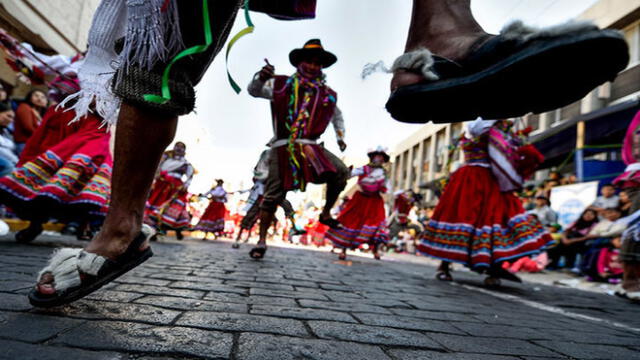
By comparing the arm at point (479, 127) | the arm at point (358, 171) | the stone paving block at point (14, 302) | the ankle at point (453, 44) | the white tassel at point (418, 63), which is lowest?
the stone paving block at point (14, 302)

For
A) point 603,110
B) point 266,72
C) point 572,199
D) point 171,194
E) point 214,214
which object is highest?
point 603,110

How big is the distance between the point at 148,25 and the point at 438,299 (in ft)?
7.18

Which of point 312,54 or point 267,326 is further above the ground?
point 312,54

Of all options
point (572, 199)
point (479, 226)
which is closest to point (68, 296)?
point (479, 226)

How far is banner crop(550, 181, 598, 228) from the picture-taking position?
8.22m

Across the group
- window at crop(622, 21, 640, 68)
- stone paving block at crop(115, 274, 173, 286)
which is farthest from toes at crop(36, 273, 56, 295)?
window at crop(622, 21, 640, 68)

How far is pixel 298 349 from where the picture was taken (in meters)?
1.07

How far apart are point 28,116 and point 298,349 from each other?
5.91 m

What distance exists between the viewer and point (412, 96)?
3.59 feet

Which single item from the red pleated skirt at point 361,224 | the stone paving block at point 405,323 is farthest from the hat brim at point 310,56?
the stone paving block at point 405,323

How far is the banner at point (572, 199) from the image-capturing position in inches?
324

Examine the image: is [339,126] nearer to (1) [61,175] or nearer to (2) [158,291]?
(1) [61,175]

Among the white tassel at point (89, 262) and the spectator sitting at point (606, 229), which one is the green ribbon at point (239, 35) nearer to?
the white tassel at point (89, 262)

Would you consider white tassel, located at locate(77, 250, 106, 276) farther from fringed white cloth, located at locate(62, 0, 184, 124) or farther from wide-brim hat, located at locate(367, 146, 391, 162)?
wide-brim hat, located at locate(367, 146, 391, 162)
